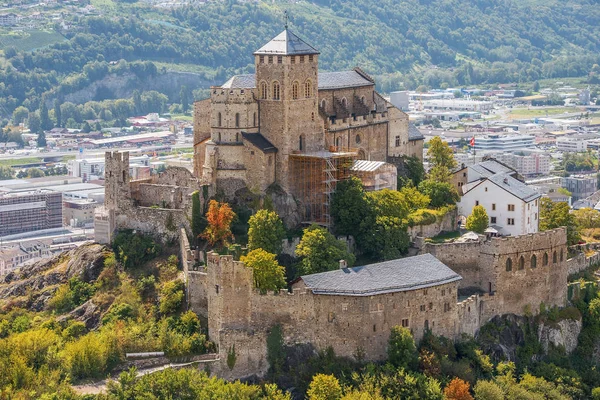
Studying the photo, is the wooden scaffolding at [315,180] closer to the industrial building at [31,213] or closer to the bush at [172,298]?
the bush at [172,298]

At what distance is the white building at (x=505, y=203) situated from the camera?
298 ft

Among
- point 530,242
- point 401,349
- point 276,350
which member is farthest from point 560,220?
point 276,350

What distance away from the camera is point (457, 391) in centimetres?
7575

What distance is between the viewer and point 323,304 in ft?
246

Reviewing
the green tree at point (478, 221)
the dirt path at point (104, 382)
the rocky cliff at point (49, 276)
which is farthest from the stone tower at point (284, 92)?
the dirt path at point (104, 382)

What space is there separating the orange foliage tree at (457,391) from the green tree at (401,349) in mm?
2267

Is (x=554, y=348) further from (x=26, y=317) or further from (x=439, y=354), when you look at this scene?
(x=26, y=317)

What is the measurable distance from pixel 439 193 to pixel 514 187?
16.5 feet

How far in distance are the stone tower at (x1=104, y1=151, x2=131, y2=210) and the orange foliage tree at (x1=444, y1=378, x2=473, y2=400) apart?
24.6m

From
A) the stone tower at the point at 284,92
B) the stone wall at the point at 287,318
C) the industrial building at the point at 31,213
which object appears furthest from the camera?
the industrial building at the point at 31,213

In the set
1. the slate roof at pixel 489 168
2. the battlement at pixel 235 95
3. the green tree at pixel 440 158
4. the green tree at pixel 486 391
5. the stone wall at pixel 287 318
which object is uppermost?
the battlement at pixel 235 95

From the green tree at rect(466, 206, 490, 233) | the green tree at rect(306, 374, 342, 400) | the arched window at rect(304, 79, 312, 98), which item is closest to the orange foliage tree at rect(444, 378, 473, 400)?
the green tree at rect(306, 374, 342, 400)

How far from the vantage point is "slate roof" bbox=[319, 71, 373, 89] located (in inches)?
3780

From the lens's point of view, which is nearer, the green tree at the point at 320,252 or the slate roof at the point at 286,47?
the green tree at the point at 320,252
